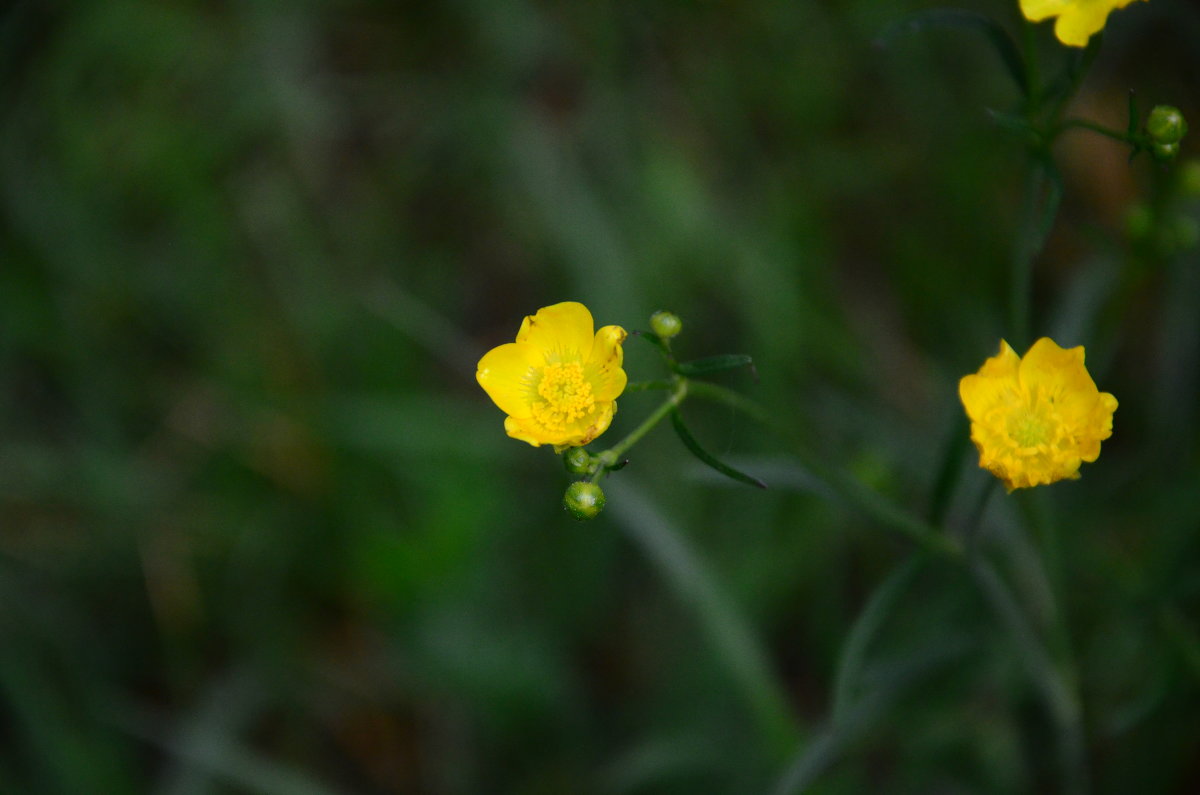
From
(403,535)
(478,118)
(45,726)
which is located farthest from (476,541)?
(478,118)

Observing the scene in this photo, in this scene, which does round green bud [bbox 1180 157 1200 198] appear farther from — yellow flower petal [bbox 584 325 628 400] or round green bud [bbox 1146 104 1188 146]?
yellow flower petal [bbox 584 325 628 400]

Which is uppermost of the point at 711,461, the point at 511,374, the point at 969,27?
the point at 969,27

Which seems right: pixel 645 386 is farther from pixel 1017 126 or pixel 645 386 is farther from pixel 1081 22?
pixel 1081 22

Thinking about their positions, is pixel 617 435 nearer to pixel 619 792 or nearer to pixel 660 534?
pixel 660 534

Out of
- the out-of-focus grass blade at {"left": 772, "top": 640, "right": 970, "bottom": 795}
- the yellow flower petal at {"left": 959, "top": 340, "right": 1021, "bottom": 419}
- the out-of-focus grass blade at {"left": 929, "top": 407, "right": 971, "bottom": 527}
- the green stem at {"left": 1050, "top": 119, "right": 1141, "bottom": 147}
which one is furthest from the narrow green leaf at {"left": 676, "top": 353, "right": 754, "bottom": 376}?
the out-of-focus grass blade at {"left": 772, "top": 640, "right": 970, "bottom": 795}

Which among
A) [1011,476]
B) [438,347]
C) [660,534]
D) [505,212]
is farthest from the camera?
[505,212]

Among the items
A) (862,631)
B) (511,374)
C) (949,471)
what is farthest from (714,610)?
(511,374)
